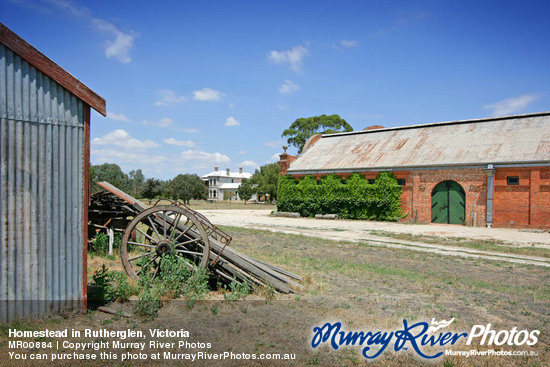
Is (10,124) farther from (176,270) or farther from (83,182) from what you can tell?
(176,270)

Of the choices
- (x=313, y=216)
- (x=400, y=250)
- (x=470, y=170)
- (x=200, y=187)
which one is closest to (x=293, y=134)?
(x=200, y=187)

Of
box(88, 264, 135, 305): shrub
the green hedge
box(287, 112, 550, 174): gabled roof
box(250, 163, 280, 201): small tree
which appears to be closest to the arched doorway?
box(287, 112, 550, 174): gabled roof

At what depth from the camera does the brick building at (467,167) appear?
22250mm

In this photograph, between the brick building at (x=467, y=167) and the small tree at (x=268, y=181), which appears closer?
the brick building at (x=467, y=167)

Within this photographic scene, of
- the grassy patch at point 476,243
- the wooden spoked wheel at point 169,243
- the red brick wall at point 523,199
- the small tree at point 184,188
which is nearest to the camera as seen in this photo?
the wooden spoked wheel at point 169,243

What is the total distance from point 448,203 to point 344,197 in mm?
7585

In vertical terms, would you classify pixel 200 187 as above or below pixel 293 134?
below

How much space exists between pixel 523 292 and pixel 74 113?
360 inches

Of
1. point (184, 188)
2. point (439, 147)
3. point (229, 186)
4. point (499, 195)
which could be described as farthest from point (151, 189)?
point (229, 186)

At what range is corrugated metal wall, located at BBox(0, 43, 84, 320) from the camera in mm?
5352

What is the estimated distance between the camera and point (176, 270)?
6.81 m

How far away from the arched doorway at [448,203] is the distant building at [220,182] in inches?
2965

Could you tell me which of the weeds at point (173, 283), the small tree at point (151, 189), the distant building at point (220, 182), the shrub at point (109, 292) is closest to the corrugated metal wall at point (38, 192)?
the shrub at point (109, 292)

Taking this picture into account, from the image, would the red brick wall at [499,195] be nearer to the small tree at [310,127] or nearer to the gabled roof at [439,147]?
the gabled roof at [439,147]
